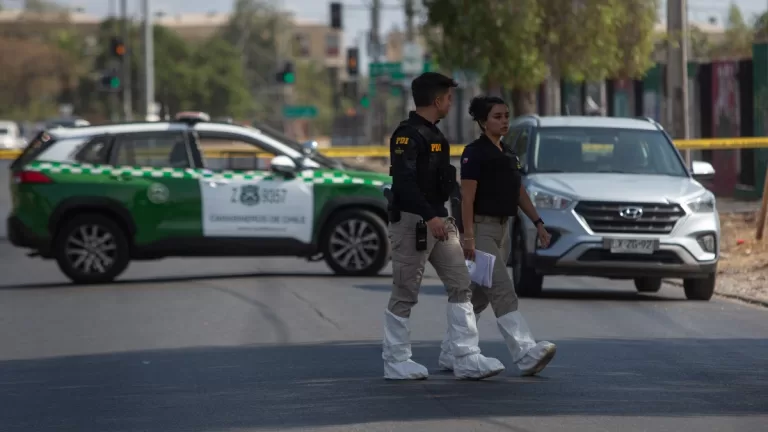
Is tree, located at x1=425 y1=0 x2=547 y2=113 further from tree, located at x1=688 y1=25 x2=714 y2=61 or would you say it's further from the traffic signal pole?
tree, located at x1=688 y1=25 x2=714 y2=61

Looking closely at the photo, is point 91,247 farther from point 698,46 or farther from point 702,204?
point 698,46

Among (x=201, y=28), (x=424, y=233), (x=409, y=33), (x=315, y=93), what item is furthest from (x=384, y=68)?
(x=201, y=28)

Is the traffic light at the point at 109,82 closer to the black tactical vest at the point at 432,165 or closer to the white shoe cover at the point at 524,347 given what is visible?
the white shoe cover at the point at 524,347

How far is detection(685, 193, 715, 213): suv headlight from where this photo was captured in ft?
49.5

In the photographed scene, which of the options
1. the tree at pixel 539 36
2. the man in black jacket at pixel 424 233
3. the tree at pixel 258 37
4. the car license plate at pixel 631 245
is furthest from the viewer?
the tree at pixel 258 37

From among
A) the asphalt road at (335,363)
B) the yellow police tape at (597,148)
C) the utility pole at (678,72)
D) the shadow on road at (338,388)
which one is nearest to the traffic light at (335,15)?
the yellow police tape at (597,148)

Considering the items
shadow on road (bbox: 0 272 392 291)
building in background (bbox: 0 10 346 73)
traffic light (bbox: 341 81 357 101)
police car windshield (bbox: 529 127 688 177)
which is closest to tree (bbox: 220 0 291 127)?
building in background (bbox: 0 10 346 73)

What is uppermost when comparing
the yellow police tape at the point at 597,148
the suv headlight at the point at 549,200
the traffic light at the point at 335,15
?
the traffic light at the point at 335,15

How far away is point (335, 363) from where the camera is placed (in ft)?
35.7

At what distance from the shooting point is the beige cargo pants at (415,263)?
9734mm

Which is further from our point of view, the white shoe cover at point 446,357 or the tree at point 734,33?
the tree at point 734,33

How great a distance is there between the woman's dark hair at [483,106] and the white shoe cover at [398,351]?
1.35 m

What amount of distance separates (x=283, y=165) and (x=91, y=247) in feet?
7.15

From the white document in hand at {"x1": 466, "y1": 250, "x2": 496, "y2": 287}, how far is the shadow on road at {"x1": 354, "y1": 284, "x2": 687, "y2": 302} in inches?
225
